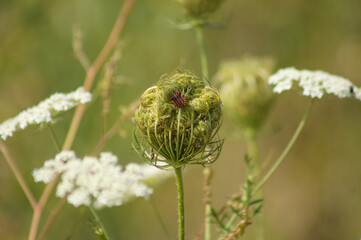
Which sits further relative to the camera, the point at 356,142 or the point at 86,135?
the point at 356,142

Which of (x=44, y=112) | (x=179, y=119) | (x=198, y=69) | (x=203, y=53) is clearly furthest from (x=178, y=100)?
(x=198, y=69)

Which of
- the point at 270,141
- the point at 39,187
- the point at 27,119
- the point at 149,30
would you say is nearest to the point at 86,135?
the point at 39,187

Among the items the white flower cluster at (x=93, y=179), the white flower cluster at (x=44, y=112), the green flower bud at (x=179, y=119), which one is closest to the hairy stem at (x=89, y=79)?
the white flower cluster at (x=44, y=112)

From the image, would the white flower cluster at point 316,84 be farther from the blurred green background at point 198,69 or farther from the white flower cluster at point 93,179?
the blurred green background at point 198,69

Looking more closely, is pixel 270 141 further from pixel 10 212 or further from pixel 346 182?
pixel 10 212

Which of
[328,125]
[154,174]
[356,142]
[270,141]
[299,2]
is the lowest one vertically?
[154,174]

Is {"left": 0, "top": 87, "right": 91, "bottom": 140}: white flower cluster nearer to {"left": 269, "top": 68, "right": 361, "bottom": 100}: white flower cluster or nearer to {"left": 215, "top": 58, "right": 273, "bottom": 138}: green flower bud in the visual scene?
{"left": 269, "top": 68, "right": 361, "bottom": 100}: white flower cluster
